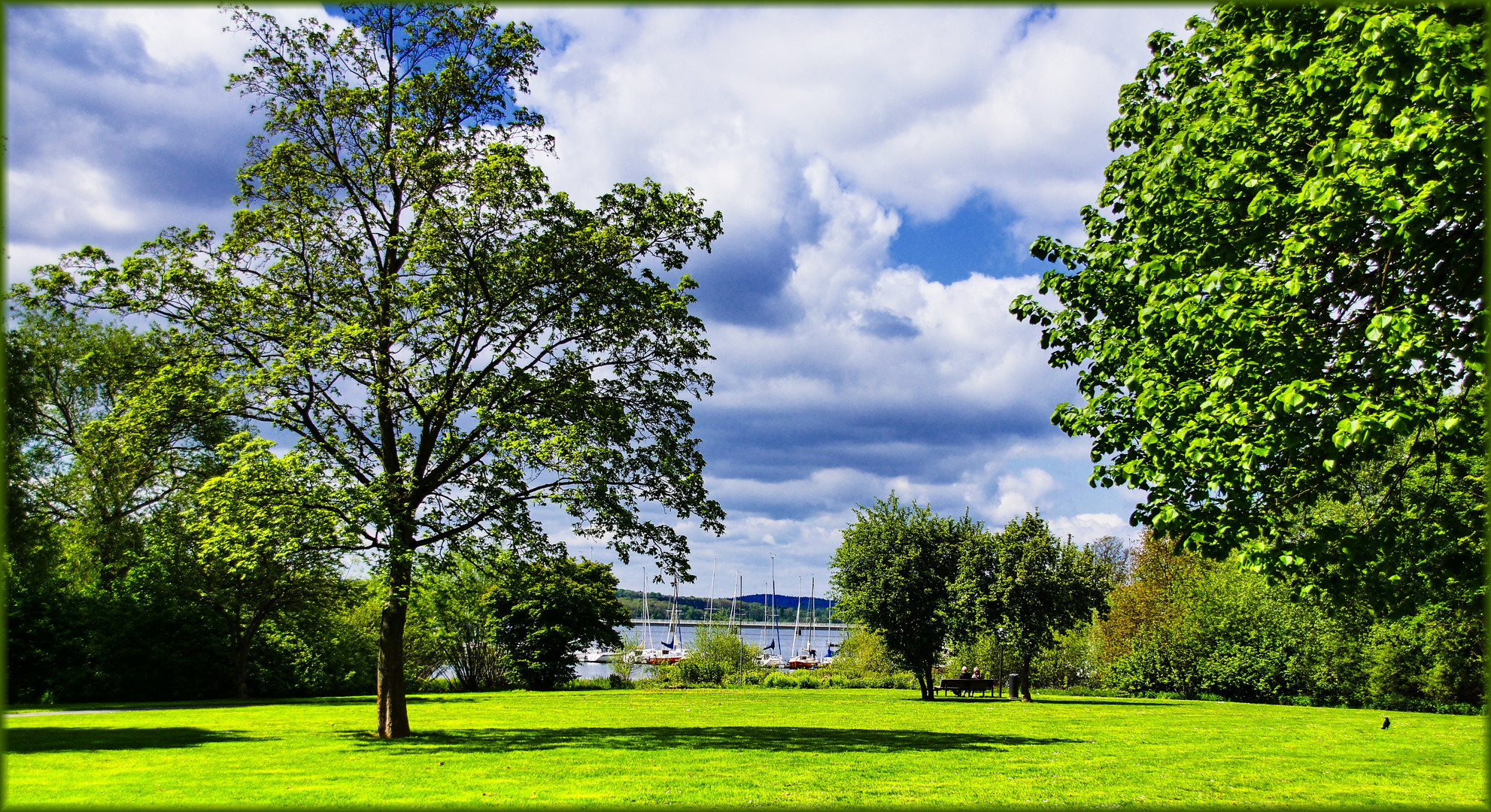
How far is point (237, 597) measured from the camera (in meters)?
33.0

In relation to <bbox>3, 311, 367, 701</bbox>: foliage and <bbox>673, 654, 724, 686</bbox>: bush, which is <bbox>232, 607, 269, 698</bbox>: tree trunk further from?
<bbox>673, 654, 724, 686</bbox>: bush

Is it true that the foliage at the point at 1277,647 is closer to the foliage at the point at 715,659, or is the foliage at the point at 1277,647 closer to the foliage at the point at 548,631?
the foliage at the point at 715,659

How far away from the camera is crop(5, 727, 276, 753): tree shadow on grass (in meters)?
15.5

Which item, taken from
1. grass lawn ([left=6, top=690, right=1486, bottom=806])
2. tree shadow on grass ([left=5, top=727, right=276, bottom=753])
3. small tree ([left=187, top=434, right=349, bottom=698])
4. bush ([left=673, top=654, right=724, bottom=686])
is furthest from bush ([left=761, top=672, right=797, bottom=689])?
small tree ([left=187, top=434, right=349, bottom=698])

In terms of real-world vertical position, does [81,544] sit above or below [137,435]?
below

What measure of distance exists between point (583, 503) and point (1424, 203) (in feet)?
51.8

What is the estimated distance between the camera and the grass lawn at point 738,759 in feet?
34.1

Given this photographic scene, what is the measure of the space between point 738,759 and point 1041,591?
25074mm

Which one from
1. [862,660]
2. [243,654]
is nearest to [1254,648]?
[862,660]

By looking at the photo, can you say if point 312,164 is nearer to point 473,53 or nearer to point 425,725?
point 473,53

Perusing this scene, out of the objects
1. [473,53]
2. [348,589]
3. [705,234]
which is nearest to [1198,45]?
[705,234]

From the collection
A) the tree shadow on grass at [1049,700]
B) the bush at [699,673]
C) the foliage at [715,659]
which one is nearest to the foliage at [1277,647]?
the tree shadow on grass at [1049,700]

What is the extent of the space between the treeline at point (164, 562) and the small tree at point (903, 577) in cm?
1643

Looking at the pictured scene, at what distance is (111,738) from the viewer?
1725 cm
